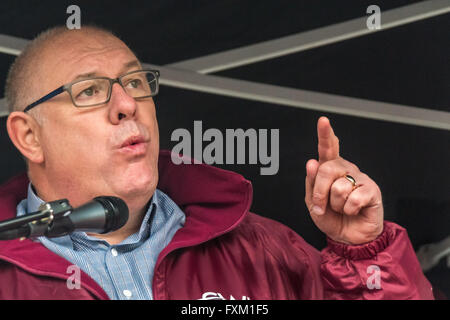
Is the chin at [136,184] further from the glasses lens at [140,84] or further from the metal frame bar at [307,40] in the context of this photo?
the metal frame bar at [307,40]

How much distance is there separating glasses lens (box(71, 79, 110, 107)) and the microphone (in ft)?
1.67

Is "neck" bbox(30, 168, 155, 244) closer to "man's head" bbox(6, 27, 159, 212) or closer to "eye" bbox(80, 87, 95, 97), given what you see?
"man's head" bbox(6, 27, 159, 212)

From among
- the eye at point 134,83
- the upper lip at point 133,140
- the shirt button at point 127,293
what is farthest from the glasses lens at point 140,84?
the shirt button at point 127,293

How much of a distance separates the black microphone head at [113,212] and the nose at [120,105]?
0.48 m

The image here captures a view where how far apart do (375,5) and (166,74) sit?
652 mm

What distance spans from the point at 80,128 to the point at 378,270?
78cm

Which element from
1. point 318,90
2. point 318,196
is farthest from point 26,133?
point 318,90

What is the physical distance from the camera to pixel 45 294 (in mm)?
1475

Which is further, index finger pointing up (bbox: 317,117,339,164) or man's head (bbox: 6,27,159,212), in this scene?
man's head (bbox: 6,27,159,212)

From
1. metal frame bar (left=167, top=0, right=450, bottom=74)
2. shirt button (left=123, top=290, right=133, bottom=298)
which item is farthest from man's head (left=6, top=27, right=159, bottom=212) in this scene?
metal frame bar (left=167, top=0, right=450, bottom=74)

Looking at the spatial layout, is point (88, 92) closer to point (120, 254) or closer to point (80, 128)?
point (80, 128)

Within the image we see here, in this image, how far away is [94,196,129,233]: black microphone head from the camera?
3.82ft

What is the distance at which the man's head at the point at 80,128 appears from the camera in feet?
5.40

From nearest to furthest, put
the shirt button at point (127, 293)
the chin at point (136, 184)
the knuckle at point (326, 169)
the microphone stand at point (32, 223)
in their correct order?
the microphone stand at point (32, 223) → the knuckle at point (326, 169) → the shirt button at point (127, 293) → the chin at point (136, 184)
